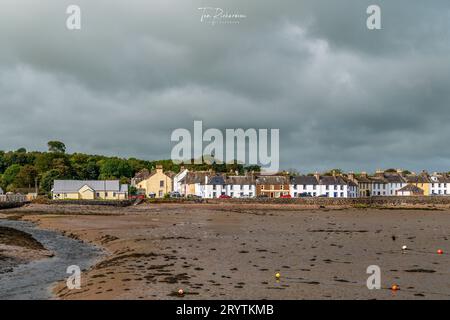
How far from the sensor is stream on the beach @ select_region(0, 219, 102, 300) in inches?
663

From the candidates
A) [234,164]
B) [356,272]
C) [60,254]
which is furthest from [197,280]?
[234,164]

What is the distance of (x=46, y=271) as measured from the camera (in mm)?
21328

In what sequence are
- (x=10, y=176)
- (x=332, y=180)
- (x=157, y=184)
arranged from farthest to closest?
(x=10, y=176) < (x=157, y=184) < (x=332, y=180)

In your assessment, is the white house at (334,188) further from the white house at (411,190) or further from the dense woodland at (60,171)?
the dense woodland at (60,171)

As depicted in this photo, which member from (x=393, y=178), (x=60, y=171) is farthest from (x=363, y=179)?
(x=60, y=171)

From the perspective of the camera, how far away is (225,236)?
115ft

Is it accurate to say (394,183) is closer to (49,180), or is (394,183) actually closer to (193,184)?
(193,184)

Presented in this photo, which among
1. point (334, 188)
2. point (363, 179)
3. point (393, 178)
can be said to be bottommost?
point (334, 188)

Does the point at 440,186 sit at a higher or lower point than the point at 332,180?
lower

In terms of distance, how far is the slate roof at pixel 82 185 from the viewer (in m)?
101

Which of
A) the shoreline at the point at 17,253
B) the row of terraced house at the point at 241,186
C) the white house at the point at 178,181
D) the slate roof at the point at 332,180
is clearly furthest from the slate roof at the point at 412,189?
the shoreline at the point at 17,253

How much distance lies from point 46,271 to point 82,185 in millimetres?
84892
